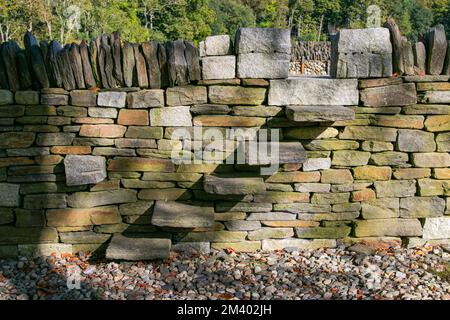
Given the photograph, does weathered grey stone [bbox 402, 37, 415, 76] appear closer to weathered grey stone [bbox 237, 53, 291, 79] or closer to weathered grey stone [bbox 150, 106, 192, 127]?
weathered grey stone [bbox 237, 53, 291, 79]

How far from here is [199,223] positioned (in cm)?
366

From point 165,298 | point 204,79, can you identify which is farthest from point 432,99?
point 165,298

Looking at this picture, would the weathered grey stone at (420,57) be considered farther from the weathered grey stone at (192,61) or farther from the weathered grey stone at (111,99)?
the weathered grey stone at (111,99)

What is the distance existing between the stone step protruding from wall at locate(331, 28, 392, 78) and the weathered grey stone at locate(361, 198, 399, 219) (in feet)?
4.12

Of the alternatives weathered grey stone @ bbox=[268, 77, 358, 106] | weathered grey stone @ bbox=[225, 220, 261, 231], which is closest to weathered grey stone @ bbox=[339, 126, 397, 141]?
weathered grey stone @ bbox=[268, 77, 358, 106]

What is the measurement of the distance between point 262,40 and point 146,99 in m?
1.19

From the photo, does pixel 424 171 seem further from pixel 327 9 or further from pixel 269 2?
pixel 269 2

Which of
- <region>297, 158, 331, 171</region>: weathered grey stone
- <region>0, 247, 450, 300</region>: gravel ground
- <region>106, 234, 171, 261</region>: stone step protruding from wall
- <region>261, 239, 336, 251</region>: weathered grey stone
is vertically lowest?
<region>0, 247, 450, 300</region>: gravel ground

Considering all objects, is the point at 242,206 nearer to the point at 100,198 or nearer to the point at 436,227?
the point at 100,198

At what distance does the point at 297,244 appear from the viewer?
4098mm

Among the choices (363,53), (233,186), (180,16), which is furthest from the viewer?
(180,16)

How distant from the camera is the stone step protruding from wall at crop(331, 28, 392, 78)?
12.1ft

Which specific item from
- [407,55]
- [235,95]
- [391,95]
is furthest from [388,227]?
[235,95]

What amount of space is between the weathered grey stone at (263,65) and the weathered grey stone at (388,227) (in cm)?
173
